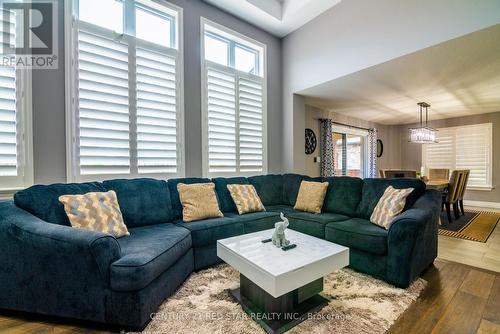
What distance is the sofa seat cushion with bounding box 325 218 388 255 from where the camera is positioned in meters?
2.11

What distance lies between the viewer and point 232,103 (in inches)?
145

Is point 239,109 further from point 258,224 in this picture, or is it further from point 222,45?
point 258,224

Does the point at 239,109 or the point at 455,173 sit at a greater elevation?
the point at 239,109

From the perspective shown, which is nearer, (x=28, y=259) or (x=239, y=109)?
(x=28, y=259)

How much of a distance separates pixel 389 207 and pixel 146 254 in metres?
2.35

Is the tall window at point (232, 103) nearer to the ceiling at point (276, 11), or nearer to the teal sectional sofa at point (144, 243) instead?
the ceiling at point (276, 11)

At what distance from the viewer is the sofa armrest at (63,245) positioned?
4.76ft

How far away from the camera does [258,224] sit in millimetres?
2791

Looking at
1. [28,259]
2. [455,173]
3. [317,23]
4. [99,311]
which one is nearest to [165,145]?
[28,259]

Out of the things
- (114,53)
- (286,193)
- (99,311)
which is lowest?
(99,311)

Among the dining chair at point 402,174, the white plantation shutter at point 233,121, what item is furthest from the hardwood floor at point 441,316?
the dining chair at point 402,174

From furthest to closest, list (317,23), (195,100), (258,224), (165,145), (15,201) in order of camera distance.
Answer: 1. (317,23)
2. (195,100)
3. (165,145)
4. (258,224)
5. (15,201)

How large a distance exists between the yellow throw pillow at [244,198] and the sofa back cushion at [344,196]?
0.97 metres

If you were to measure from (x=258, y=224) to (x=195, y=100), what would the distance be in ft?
6.43
